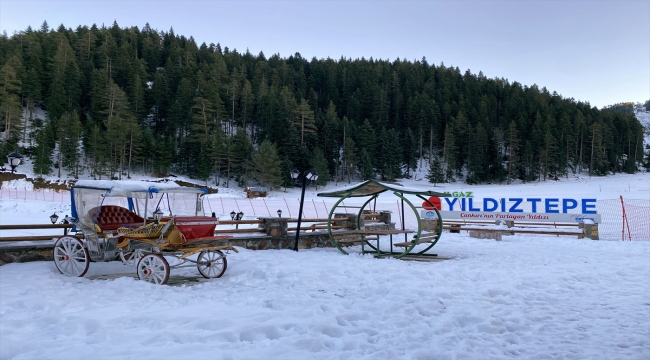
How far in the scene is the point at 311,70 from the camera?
103500 mm

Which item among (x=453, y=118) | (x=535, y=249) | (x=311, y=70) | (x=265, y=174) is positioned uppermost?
(x=311, y=70)

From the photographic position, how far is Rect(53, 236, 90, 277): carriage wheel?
7766mm

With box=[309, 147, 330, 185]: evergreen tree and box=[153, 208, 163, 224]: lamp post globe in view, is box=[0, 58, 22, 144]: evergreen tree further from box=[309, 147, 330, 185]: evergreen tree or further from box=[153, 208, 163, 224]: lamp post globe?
box=[153, 208, 163, 224]: lamp post globe

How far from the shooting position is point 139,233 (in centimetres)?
786

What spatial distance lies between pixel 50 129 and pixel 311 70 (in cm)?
6246

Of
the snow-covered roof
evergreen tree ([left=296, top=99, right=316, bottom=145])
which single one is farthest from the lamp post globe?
evergreen tree ([left=296, top=99, right=316, bottom=145])

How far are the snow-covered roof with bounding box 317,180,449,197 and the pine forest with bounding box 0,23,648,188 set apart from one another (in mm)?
44514

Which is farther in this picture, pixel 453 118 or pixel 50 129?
pixel 453 118

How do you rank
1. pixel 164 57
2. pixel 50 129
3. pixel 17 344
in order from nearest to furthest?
pixel 17 344
pixel 50 129
pixel 164 57

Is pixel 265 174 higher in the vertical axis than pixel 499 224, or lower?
higher

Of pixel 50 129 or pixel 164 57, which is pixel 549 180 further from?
pixel 164 57

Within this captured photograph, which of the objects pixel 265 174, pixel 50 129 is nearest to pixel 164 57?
pixel 50 129

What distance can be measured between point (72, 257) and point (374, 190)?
793 cm

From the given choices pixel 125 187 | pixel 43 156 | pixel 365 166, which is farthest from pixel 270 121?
pixel 125 187
